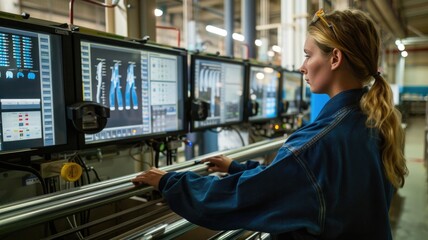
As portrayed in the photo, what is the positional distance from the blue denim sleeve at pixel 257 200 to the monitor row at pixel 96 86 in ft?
1.67

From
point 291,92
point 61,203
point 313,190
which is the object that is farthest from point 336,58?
point 291,92

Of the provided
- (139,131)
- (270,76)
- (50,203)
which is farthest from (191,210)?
(270,76)

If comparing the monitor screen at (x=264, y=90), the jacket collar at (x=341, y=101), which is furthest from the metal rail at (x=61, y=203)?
the monitor screen at (x=264, y=90)

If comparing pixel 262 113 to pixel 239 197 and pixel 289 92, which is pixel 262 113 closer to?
pixel 289 92

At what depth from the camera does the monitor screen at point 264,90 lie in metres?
2.28

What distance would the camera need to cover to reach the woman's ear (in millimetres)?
816

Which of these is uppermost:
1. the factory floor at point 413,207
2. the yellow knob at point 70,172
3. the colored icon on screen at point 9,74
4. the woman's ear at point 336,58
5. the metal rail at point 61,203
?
the woman's ear at point 336,58

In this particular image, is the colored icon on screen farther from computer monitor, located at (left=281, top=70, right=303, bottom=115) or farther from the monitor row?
computer monitor, located at (left=281, top=70, right=303, bottom=115)

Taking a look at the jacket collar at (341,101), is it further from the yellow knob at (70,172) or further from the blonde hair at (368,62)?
the yellow knob at (70,172)

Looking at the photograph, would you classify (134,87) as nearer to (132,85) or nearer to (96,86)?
(132,85)

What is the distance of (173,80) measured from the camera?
1.52m

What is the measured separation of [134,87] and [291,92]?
2.00 metres

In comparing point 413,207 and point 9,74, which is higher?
point 9,74

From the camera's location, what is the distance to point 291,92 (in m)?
2.98
